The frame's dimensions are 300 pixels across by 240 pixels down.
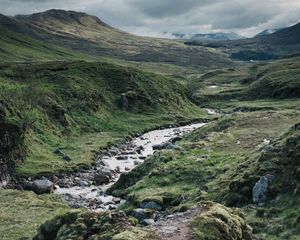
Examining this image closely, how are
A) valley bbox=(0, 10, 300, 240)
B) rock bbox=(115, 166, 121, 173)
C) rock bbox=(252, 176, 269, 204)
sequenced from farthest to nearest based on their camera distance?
rock bbox=(115, 166, 121, 173)
rock bbox=(252, 176, 269, 204)
valley bbox=(0, 10, 300, 240)

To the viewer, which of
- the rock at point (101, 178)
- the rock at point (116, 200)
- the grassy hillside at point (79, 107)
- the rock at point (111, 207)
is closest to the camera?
the rock at point (111, 207)

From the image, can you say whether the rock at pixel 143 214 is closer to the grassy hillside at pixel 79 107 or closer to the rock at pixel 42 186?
the rock at pixel 42 186

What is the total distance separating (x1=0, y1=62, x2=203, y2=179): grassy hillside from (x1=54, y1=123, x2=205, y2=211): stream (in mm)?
3576

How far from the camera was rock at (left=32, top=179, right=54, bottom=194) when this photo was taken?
216 ft

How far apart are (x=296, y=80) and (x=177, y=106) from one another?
55504 millimetres

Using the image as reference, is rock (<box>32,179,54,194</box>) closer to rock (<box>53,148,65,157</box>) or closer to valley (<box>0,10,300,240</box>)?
valley (<box>0,10,300,240</box>)

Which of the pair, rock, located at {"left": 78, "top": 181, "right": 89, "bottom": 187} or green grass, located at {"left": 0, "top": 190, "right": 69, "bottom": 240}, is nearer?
green grass, located at {"left": 0, "top": 190, "right": 69, "bottom": 240}

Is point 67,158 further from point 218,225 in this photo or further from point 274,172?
point 218,225

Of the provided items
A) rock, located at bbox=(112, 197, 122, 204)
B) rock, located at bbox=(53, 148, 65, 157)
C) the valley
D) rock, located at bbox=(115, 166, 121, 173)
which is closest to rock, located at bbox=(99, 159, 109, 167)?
the valley

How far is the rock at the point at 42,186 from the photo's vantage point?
65.8 metres

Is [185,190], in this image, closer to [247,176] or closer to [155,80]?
[247,176]

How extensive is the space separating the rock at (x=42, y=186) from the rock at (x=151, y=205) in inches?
850

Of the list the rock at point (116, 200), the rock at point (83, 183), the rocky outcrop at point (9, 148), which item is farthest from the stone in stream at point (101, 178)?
the rocky outcrop at point (9, 148)

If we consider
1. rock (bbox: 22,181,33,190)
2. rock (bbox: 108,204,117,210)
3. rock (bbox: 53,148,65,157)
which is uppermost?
rock (bbox: 53,148,65,157)
